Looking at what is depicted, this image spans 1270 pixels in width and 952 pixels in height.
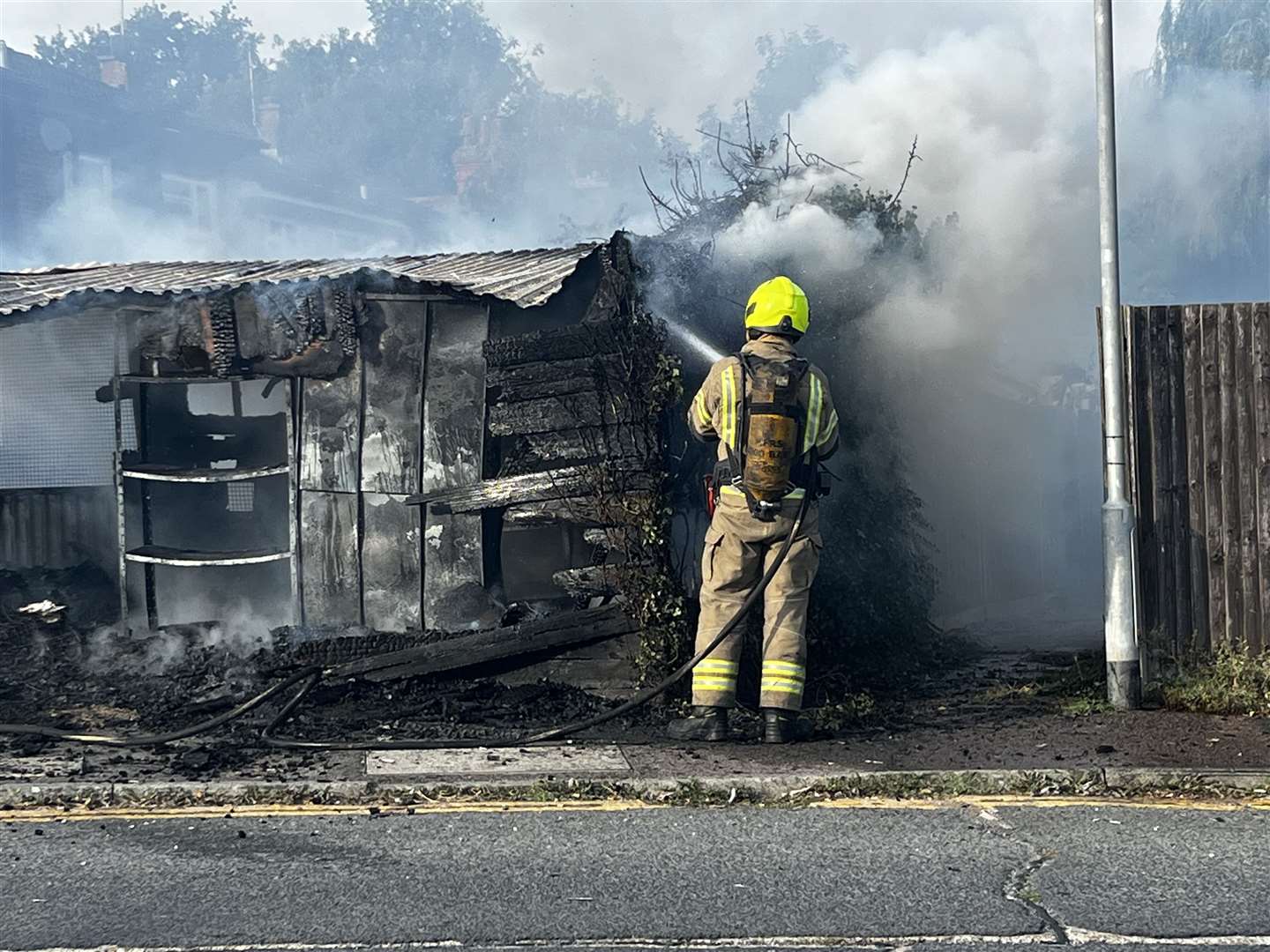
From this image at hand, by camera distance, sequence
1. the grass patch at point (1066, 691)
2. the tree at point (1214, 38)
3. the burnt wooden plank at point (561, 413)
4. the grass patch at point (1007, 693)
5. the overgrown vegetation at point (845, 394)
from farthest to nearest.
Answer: the tree at point (1214, 38) → the overgrown vegetation at point (845, 394) → the burnt wooden plank at point (561, 413) → the grass patch at point (1007, 693) → the grass patch at point (1066, 691)

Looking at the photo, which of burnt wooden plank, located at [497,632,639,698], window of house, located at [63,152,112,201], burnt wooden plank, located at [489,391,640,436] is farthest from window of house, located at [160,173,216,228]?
burnt wooden plank, located at [497,632,639,698]

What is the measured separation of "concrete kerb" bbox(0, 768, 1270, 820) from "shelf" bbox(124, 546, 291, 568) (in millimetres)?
3885

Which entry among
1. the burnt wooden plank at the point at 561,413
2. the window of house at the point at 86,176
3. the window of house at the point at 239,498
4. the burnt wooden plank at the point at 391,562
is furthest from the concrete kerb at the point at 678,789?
the window of house at the point at 86,176

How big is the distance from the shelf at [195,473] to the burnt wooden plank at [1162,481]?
5.68 m

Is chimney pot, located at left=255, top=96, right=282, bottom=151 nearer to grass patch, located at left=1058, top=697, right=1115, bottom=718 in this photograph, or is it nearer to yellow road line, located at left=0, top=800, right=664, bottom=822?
grass patch, located at left=1058, top=697, right=1115, bottom=718

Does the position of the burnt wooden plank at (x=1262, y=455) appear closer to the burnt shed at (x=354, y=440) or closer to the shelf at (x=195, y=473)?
the burnt shed at (x=354, y=440)

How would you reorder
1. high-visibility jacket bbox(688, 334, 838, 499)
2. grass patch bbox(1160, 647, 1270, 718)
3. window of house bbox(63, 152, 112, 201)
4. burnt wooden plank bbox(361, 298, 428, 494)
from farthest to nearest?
window of house bbox(63, 152, 112, 201) → burnt wooden plank bbox(361, 298, 428, 494) → grass patch bbox(1160, 647, 1270, 718) → high-visibility jacket bbox(688, 334, 838, 499)

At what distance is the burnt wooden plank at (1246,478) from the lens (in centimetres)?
786

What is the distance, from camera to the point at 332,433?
958 cm

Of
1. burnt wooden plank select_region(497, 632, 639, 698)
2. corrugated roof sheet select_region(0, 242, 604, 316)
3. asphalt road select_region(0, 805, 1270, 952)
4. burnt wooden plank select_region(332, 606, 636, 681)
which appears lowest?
asphalt road select_region(0, 805, 1270, 952)

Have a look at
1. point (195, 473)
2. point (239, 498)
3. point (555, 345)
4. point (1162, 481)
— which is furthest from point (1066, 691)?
point (239, 498)

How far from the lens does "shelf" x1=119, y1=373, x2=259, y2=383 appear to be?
31.8 ft

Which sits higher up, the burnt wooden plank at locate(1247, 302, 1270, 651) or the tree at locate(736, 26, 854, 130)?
the tree at locate(736, 26, 854, 130)

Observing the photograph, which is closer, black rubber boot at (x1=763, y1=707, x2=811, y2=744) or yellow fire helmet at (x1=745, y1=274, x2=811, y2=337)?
black rubber boot at (x1=763, y1=707, x2=811, y2=744)
